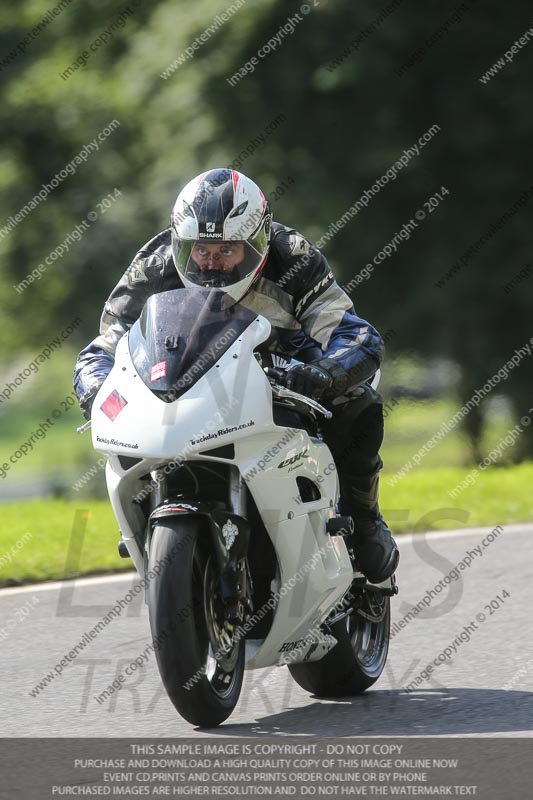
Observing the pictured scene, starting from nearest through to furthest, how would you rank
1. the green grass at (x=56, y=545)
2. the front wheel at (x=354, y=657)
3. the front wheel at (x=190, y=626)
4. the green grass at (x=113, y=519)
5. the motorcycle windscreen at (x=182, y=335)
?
the front wheel at (x=190, y=626)
the motorcycle windscreen at (x=182, y=335)
the front wheel at (x=354, y=657)
the green grass at (x=56, y=545)
the green grass at (x=113, y=519)

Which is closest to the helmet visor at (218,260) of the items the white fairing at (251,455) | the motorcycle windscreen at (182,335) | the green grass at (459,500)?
the motorcycle windscreen at (182,335)

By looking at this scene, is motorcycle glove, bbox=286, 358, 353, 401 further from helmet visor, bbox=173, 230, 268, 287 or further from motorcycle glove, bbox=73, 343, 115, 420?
motorcycle glove, bbox=73, 343, 115, 420

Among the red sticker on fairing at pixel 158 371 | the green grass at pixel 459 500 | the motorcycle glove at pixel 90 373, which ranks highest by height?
the red sticker on fairing at pixel 158 371

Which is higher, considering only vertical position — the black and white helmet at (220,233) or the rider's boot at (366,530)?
the black and white helmet at (220,233)

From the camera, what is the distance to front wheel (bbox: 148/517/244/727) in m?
4.48

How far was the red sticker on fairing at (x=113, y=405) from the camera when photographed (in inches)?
189

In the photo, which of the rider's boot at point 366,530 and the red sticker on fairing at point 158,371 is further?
the rider's boot at point 366,530

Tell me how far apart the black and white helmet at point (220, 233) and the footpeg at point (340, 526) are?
884mm

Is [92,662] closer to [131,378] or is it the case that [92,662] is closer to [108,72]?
[131,378]

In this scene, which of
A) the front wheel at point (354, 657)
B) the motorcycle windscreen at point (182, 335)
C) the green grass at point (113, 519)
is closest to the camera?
the motorcycle windscreen at point (182, 335)

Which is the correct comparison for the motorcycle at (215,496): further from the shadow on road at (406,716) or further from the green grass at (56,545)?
the green grass at (56,545)

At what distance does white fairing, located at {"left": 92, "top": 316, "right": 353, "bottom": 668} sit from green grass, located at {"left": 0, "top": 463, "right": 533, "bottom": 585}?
1.68m

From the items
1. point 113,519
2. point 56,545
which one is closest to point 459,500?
point 113,519

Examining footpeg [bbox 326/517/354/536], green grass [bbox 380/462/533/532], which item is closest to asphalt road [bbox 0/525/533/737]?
footpeg [bbox 326/517/354/536]
